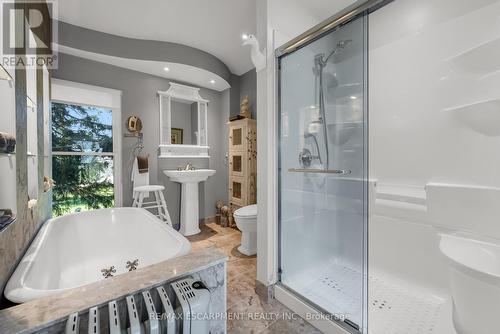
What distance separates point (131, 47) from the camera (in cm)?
268

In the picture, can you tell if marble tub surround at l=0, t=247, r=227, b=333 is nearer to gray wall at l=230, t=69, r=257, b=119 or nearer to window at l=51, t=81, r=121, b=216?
window at l=51, t=81, r=121, b=216

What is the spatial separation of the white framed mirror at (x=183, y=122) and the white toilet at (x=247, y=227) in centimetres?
154

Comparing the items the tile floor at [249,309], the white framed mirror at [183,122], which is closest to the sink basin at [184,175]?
the white framed mirror at [183,122]

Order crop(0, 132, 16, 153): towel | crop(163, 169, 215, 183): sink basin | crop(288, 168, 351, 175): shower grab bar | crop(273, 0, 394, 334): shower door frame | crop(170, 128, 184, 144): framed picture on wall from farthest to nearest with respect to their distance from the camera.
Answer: crop(170, 128, 184, 144): framed picture on wall → crop(163, 169, 215, 183): sink basin → crop(288, 168, 351, 175): shower grab bar → crop(273, 0, 394, 334): shower door frame → crop(0, 132, 16, 153): towel

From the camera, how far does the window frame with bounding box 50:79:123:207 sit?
254 centimetres

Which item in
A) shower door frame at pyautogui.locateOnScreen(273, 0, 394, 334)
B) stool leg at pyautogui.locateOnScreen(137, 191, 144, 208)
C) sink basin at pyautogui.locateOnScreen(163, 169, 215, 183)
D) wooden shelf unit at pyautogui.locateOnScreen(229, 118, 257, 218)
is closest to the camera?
shower door frame at pyautogui.locateOnScreen(273, 0, 394, 334)

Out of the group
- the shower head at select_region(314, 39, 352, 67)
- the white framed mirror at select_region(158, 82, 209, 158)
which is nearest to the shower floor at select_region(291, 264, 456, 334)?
the shower head at select_region(314, 39, 352, 67)

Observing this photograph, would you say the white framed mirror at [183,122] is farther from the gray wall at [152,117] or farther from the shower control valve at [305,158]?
the shower control valve at [305,158]

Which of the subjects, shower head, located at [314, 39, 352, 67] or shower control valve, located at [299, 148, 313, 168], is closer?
shower head, located at [314, 39, 352, 67]

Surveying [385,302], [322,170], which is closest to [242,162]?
[322,170]

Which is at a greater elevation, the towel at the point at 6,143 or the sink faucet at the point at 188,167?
the towel at the point at 6,143

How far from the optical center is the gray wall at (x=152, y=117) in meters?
2.68

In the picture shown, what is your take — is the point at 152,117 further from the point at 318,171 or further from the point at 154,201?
the point at 318,171

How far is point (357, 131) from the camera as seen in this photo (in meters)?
1.76
